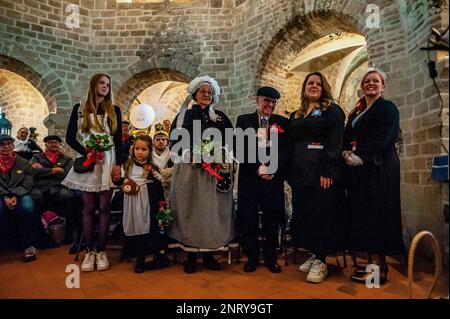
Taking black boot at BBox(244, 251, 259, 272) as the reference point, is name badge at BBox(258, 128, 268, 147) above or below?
above

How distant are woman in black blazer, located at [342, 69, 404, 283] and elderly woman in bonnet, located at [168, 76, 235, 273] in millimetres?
1232

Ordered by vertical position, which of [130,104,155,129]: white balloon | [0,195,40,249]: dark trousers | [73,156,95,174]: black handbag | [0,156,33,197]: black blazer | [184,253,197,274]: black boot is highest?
[130,104,155,129]: white balloon

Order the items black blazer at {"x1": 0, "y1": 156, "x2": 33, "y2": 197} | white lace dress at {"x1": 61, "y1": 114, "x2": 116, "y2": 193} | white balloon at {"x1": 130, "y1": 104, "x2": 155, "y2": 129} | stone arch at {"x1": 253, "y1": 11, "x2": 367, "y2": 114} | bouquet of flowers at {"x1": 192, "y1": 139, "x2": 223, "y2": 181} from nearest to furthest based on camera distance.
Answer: bouquet of flowers at {"x1": 192, "y1": 139, "x2": 223, "y2": 181}
white lace dress at {"x1": 61, "y1": 114, "x2": 116, "y2": 193}
black blazer at {"x1": 0, "y1": 156, "x2": 33, "y2": 197}
stone arch at {"x1": 253, "y1": 11, "x2": 367, "y2": 114}
white balloon at {"x1": 130, "y1": 104, "x2": 155, "y2": 129}

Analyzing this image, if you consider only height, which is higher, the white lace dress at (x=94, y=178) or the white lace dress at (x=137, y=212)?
the white lace dress at (x=94, y=178)

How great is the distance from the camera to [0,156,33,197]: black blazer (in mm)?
3820

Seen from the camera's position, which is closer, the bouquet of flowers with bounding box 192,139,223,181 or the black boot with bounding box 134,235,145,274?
the bouquet of flowers with bounding box 192,139,223,181

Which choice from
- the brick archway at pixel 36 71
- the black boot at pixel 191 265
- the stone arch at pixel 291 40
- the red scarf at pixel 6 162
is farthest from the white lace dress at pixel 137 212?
the brick archway at pixel 36 71

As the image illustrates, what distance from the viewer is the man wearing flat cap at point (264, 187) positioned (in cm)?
297

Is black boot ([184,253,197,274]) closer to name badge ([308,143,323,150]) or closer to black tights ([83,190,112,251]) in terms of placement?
Result: black tights ([83,190,112,251])

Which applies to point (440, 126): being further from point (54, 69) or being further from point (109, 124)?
point (54, 69)

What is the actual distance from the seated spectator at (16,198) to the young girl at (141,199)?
→ 5.05 feet

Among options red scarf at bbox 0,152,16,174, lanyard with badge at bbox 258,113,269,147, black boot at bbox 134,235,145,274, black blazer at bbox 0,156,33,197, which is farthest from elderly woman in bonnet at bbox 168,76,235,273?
red scarf at bbox 0,152,16,174

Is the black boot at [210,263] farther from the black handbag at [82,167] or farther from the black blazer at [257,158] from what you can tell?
the black handbag at [82,167]

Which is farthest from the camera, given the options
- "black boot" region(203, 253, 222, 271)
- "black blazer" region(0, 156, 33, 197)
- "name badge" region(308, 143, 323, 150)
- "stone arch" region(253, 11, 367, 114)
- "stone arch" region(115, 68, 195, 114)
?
"stone arch" region(115, 68, 195, 114)
